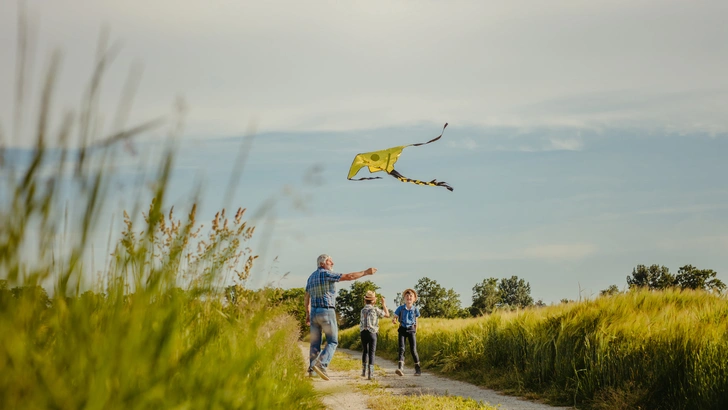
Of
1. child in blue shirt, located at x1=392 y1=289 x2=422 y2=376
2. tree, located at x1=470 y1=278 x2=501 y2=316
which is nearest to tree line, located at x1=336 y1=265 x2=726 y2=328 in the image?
tree, located at x1=470 y1=278 x2=501 y2=316

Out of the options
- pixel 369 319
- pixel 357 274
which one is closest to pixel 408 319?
pixel 369 319

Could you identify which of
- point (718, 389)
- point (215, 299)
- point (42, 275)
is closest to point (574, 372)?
point (718, 389)

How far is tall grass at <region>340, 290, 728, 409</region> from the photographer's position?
7520mm

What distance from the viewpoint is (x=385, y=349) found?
23.8 m

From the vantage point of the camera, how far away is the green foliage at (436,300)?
225 ft

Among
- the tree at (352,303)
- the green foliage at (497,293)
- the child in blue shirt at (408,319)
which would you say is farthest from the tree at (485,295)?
the child in blue shirt at (408,319)

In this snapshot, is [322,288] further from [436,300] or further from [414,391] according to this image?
[436,300]

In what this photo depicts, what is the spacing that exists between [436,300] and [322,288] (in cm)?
6020

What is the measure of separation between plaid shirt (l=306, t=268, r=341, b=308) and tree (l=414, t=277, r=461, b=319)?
58.5 meters

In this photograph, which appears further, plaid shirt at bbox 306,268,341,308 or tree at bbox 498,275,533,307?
tree at bbox 498,275,533,307

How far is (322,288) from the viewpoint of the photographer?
34.8 feet

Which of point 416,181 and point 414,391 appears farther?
point 414,391

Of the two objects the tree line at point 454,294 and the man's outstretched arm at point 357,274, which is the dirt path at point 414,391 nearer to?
the man's outstretched arm at point 357,274

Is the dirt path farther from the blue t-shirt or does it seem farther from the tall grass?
the blue t-shirt
